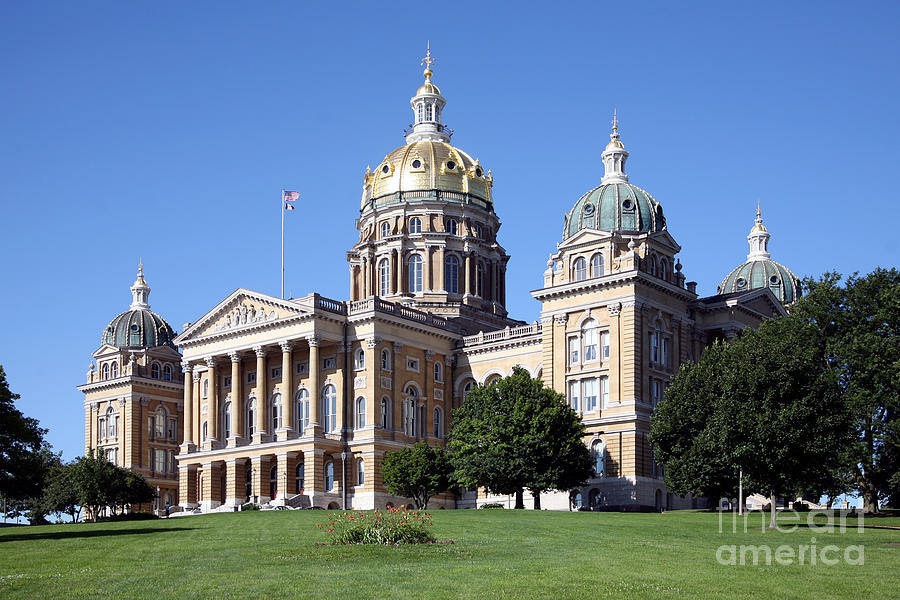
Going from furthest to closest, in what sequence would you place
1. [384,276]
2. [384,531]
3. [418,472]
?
[384,276]
[418,472]
[384,531]

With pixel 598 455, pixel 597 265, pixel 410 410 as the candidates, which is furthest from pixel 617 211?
pixel 410 410

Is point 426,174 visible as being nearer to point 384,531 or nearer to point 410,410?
point 410,410

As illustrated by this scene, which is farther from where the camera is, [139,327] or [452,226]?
[139,327]

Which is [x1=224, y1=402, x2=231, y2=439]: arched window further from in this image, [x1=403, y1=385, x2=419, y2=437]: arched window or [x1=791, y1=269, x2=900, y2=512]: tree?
[x1=791, y1=269, x2=900, y2=512]: tree

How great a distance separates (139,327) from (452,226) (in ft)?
120

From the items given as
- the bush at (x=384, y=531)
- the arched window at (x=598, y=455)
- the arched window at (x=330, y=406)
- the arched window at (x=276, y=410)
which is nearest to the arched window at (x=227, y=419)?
the arched window at (x=276, y=410)

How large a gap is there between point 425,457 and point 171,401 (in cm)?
4819

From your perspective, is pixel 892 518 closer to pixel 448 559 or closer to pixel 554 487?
pixel 554 487

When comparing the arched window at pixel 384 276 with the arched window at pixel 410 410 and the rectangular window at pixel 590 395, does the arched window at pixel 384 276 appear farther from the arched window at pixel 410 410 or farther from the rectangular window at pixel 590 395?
the rectangular window at pixel 590 395

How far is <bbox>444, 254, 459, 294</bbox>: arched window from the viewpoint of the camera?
10881 cm

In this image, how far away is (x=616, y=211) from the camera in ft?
286

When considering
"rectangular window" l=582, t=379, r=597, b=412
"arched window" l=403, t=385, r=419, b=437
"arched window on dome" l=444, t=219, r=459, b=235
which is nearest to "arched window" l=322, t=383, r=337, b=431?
"arched window" l=403, t=385, r=419, b=437

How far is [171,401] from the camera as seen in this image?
405ft

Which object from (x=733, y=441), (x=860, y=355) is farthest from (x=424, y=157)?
(x=733, y=441)
